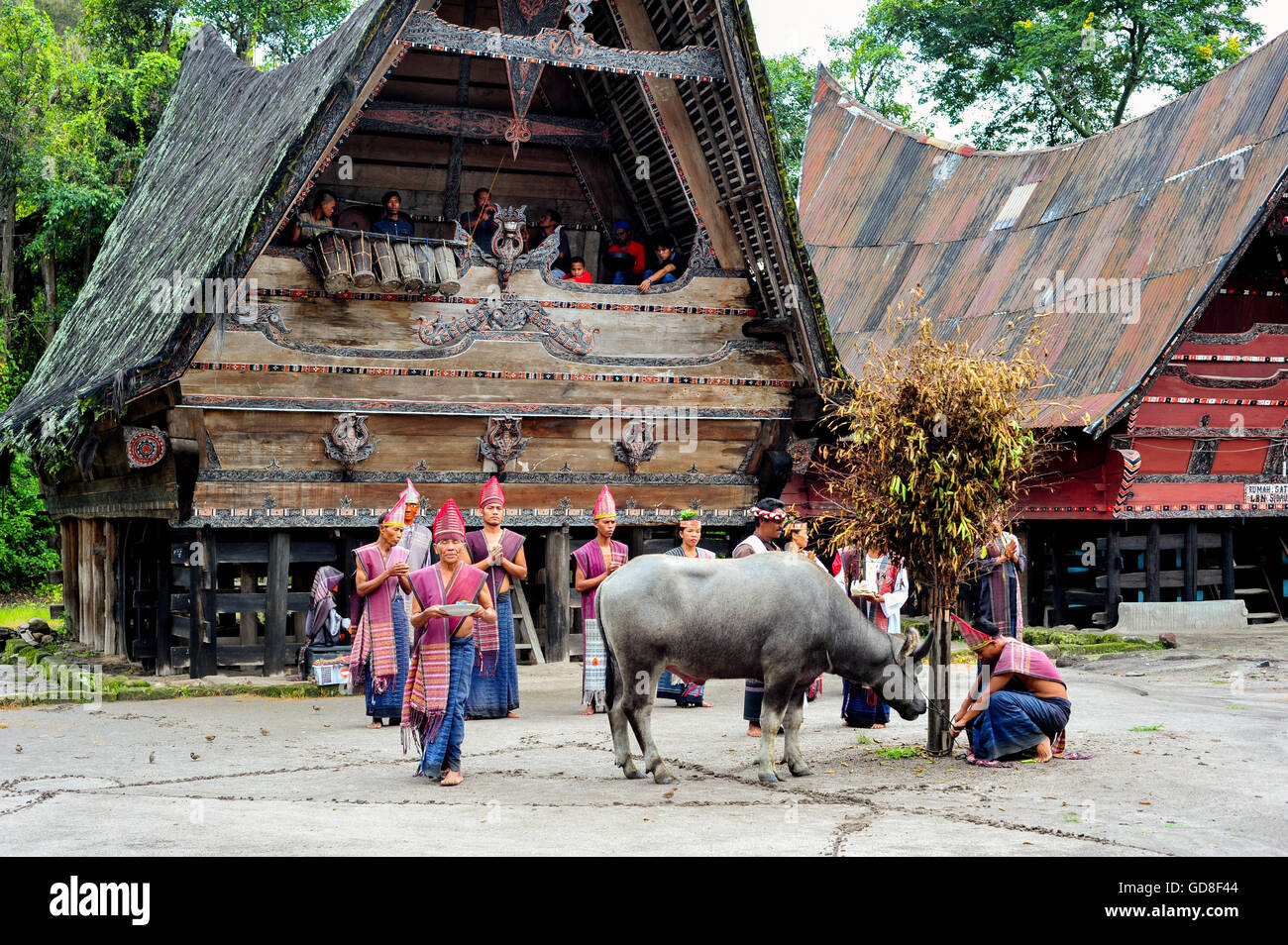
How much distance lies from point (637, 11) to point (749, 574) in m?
9.69

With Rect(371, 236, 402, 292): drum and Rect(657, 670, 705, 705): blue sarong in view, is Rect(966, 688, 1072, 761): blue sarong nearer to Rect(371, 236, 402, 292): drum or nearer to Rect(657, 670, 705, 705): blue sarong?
Rect(657, 670, 705, 705): blue sarong

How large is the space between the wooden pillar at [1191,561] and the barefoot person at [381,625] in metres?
13.1

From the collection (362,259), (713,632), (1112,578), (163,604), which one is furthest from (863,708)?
(1112,578)

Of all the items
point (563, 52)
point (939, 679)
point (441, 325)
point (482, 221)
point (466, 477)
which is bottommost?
point (939, 679)

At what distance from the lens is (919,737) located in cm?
1135

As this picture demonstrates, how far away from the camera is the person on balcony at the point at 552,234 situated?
16766 millimetres

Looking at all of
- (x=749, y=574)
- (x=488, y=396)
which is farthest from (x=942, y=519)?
(x=488, y=396)

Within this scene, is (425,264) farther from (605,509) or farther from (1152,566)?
(1152,566)

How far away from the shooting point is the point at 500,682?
12.9 metres

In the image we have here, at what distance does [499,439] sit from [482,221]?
2.77 meters

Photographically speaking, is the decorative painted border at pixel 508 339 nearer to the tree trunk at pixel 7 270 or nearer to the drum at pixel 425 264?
the drum at pixel 425 264

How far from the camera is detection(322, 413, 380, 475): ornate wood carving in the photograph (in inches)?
599

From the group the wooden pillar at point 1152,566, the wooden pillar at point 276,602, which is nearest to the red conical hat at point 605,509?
the wooden pillar at point 276,602

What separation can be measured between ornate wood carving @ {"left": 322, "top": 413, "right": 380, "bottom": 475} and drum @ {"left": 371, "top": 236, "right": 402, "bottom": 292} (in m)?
1.56
